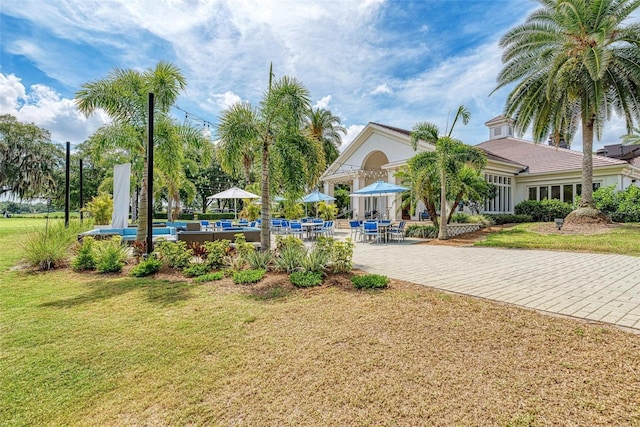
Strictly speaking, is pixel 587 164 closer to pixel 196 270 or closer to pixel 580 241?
pixel 580 241

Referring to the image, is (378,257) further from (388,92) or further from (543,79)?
(543,79)

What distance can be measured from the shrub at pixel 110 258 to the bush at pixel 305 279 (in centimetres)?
519

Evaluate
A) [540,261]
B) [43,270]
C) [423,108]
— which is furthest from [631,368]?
[423,108]

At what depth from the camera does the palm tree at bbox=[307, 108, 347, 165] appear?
3517cm

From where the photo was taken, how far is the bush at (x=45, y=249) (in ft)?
28.7

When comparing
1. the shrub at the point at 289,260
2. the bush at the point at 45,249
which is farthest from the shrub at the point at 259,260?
the bush at the point at 45,249

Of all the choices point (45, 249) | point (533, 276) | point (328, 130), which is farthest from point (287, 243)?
point (328, 130)

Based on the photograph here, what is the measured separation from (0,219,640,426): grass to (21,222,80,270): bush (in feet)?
13.2

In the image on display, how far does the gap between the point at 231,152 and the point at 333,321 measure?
5.74 m

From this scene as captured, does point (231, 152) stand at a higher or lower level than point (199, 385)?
higher

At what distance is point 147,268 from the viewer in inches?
314

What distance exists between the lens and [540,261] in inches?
364

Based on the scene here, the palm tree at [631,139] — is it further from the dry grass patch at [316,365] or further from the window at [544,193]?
the dry grass patch at [316,365]

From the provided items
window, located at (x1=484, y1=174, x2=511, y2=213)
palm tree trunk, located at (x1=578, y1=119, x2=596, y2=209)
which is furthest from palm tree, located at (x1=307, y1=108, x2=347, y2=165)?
palm tree trunk, located at (x1=578, y1=119, x2=596, y2=209)
